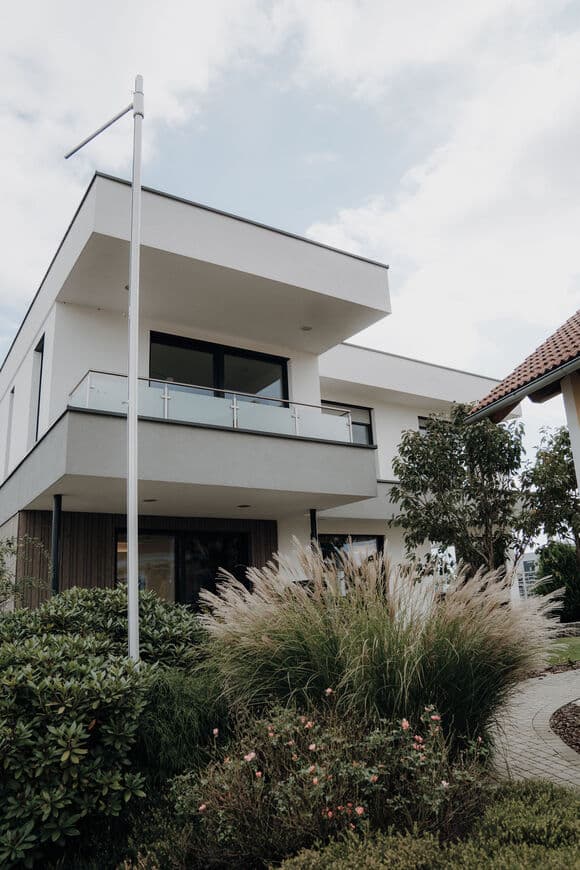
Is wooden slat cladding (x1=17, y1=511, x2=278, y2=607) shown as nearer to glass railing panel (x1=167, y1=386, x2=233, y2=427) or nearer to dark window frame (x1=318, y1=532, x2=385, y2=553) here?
glass railing panel (x1=167, y1=386, x2=233, y2=427)

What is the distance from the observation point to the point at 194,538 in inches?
451

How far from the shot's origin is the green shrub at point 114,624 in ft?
17.4

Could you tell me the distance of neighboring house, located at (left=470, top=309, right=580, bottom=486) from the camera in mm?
5895

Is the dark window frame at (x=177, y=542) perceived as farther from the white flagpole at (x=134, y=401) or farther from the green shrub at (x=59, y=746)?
the green shrub at (x=59, y=746)

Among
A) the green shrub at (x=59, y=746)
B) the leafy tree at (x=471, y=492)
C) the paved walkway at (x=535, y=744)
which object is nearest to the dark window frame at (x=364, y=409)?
the leafy tree at (x=471, y=492)

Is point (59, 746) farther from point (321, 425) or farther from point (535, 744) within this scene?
point (321, 425)

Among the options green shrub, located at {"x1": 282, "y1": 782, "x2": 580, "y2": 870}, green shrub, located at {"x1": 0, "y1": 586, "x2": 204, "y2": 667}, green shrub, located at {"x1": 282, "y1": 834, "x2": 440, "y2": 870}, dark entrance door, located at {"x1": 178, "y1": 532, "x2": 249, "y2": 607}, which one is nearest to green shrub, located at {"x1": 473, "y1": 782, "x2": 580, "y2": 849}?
green shrub, located at {"x1": 282, "y1": 782, "x2": 580, "y2": 870}

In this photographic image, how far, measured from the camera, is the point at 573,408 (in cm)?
610

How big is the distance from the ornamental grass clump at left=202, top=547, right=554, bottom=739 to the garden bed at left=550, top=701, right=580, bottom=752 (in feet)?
4.67

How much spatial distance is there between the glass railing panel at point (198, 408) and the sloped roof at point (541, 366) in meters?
4.24

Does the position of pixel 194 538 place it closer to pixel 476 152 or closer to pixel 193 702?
pixel 193 702

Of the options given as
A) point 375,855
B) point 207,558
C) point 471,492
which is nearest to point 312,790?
point 375,855

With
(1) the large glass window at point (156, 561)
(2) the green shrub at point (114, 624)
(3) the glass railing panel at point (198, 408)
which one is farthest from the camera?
(1) the large glass window at point (156, 561)

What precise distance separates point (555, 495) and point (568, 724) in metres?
5.63
